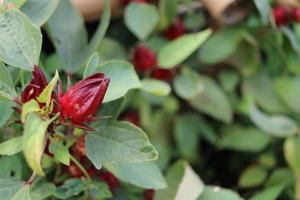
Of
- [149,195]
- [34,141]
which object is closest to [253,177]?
[149,195]

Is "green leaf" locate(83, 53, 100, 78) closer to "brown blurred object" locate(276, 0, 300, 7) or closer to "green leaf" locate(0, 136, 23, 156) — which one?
"green leaf" locate(0, 136, 23, 156)

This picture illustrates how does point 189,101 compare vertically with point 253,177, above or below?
above

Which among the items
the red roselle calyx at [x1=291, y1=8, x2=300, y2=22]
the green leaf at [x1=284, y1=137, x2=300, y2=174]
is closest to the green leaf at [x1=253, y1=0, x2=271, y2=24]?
the red roselle calyx at [x1=291, y1=8, x2=300, y2=22]

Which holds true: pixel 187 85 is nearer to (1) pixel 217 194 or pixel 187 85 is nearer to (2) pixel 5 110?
(1) pixel 217 194

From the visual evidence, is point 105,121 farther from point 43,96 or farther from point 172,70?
point 172,70

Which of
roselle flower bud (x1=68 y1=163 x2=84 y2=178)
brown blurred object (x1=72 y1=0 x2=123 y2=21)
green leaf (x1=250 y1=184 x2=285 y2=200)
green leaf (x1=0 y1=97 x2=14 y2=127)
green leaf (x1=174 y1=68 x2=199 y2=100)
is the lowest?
green leaf (x1=250 y1=184 x2=285 y2=200)

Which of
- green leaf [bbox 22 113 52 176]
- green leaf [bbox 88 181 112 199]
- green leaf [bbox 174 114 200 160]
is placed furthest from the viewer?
green leaf [bbox 174 114 200 160]

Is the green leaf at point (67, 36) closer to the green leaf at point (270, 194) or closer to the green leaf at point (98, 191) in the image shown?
the green leaf at point (98, 191)
